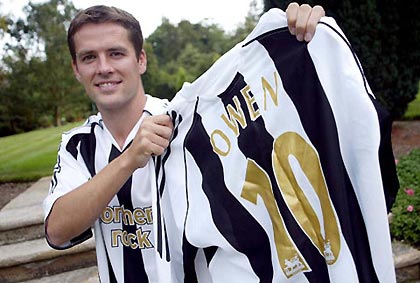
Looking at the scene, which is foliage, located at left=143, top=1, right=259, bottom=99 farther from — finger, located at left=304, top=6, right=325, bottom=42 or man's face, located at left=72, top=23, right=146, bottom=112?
finger, located at left=304, top=6, right=325, bottom=42

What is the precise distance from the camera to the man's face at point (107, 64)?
1.27 m

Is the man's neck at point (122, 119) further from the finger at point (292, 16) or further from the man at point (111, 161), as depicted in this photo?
the finger at point (292, 16)

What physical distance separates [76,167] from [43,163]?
234 inches

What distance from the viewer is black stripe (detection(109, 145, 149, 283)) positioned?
4.29ft

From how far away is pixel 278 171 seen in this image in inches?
46.6

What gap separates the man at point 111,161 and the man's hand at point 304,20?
43 cm

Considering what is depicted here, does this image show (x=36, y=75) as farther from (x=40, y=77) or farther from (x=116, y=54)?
(x=116, y=54)

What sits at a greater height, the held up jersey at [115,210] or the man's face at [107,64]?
the man's face at [107,64]

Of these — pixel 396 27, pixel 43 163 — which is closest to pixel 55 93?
pixel 43 163

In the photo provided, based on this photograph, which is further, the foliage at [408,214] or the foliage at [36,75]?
the foliage at [36,75]

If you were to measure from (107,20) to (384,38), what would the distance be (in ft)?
15.3

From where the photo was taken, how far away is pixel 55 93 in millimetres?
20922

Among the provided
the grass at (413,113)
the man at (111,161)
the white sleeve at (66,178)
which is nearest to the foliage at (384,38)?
the grass at (413,113)

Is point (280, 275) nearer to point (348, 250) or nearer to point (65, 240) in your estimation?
point (348, 250)
